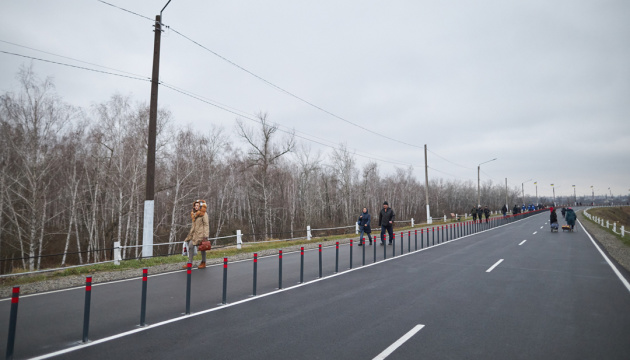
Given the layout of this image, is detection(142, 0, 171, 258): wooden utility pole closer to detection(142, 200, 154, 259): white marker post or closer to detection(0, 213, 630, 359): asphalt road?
detection(142, 200, 154, 259): white marker post

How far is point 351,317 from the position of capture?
19.2 feet

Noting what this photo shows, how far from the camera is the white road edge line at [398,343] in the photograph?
166 inches

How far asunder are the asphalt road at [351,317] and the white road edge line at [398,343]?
1.6 inches

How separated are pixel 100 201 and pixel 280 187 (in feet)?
83.7

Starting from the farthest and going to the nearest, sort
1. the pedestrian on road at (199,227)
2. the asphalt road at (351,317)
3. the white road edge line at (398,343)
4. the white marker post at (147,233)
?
the white marker post at (147,233) < the pedestrian on road at (199,227) < the asphalt road at (351,317) < the white road edge line at (398,343)

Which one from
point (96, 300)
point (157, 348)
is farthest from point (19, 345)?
point (96, 300)

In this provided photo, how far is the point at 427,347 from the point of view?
177 inches

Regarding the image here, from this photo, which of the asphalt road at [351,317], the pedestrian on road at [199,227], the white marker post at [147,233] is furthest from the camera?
the white marker post at [147,233]

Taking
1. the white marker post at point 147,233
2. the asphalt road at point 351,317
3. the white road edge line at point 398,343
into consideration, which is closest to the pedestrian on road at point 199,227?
the asphalt road at point 351,317

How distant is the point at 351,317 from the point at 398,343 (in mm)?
1338

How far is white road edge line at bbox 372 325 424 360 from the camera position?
13.9 feet

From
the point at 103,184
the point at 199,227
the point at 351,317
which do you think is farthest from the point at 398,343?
the point at 103,184

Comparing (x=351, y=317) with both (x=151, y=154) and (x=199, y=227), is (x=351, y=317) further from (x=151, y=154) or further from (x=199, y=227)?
(x=151, y=154)

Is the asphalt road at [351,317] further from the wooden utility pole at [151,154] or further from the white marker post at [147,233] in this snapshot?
the wooden utility pole at [151,154]
